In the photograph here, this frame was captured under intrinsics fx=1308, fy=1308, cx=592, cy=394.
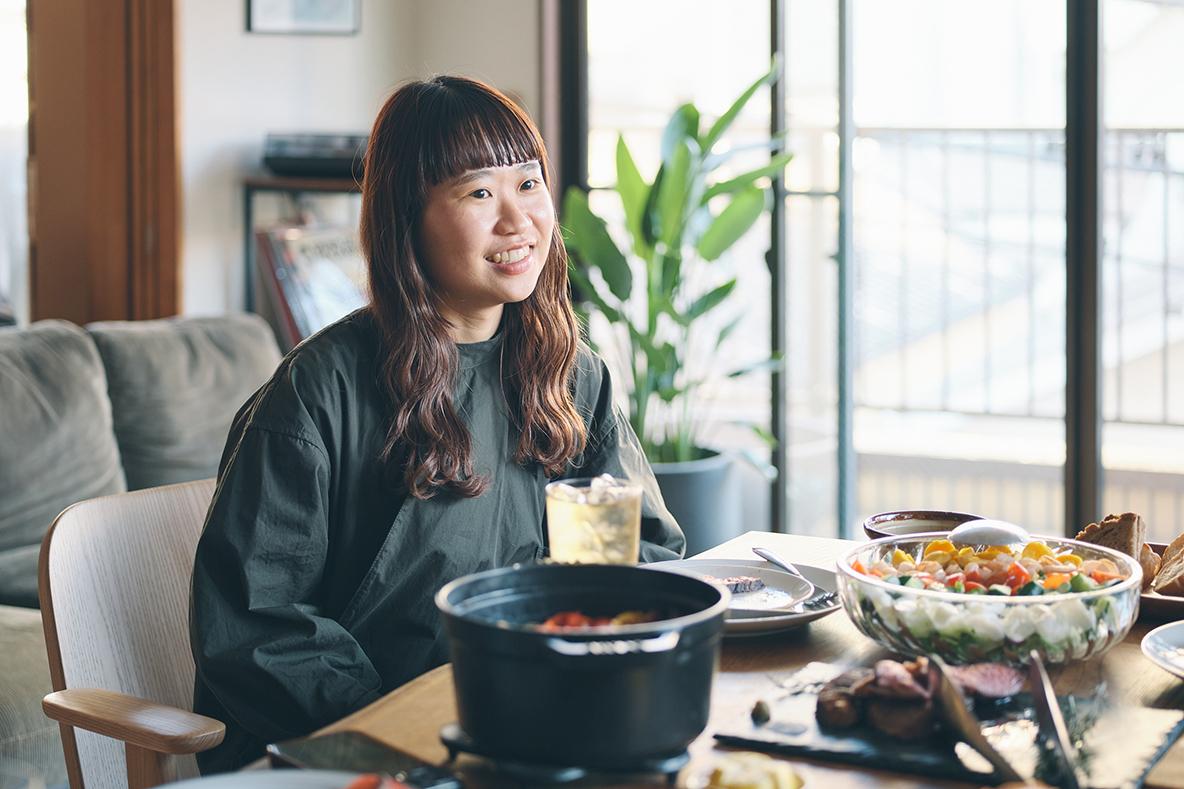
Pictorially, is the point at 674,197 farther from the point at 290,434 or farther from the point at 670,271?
the point at 290,434

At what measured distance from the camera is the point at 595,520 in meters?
1.11

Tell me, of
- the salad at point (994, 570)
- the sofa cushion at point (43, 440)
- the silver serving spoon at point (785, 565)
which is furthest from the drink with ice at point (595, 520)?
the sofa cushion at point (43, 440)

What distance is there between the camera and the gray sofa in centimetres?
276

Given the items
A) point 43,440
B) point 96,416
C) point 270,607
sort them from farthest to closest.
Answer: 1. point 96,416
2. point 43,440
3. point 270,607

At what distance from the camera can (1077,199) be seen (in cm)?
340

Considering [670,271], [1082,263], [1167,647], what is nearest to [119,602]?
[1167,647]

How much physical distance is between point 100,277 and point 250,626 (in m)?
2.56

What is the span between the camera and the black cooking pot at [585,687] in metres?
0.84

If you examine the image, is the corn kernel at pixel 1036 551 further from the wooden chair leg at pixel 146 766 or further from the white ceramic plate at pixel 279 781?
the wooden chair leg at pixel 146 766

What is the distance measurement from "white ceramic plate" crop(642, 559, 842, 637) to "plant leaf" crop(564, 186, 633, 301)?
2.09 metres

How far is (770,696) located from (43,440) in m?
2.17

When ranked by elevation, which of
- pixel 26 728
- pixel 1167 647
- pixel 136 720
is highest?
pixel 1167 647

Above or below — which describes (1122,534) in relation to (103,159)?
below

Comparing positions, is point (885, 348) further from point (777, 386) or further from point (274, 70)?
point (274, 70)
